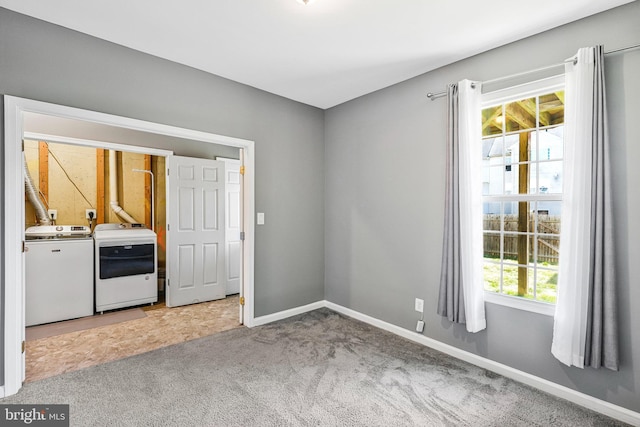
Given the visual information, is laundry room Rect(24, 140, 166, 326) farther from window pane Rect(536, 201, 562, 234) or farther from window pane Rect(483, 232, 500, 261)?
window pane Rect(536, 201, 562, 234)

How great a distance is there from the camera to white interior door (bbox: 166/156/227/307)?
4062mm

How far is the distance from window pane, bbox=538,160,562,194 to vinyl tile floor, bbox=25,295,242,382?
3111 millimetres

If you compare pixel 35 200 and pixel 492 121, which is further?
pixel 35 200

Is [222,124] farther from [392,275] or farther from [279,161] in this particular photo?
[392,275]

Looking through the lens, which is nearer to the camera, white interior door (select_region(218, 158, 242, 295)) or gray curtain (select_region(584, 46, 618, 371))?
gray curtain (select_region(584, 46, 618, 371))

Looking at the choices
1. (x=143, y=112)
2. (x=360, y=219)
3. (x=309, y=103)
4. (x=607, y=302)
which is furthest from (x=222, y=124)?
(x=607, y=302)

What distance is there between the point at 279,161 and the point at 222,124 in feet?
2.46

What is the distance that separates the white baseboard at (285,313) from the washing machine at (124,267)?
1.72 metres

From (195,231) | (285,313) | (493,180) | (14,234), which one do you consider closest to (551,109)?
(493,180)

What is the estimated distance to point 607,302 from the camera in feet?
6.18

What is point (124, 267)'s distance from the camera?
391cm

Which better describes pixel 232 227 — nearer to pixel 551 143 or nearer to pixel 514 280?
pixel 514 280

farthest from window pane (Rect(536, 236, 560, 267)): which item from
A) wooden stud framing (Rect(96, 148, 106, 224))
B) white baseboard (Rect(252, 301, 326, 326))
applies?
wooden stud framing (Rect(96, 148, 106, 224))

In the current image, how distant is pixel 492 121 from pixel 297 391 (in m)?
2.64
